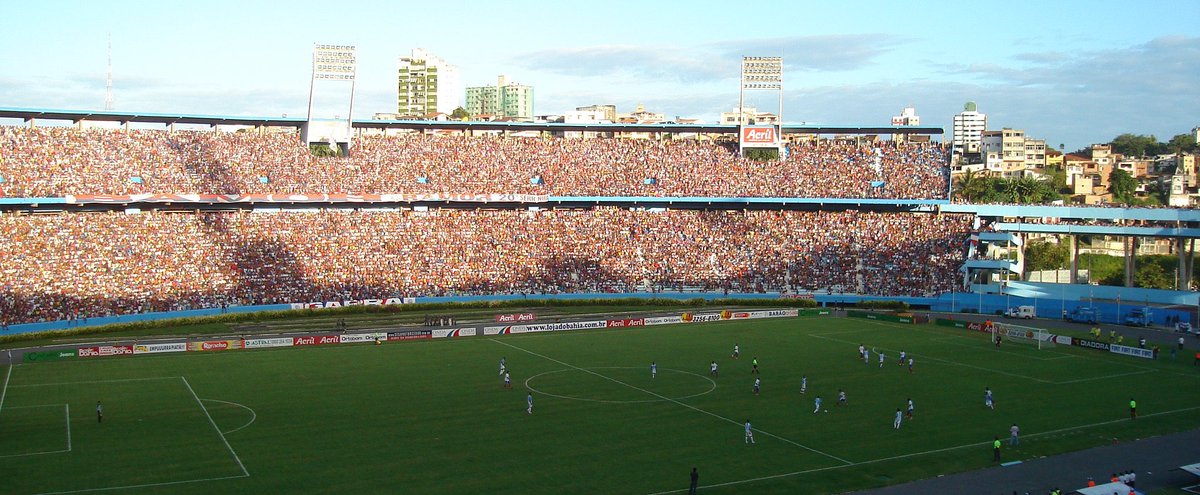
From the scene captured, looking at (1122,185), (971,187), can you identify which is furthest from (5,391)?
(1122,185)

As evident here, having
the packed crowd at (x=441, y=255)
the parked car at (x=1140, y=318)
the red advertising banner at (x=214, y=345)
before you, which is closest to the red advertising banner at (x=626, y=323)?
the packed crowd at (x=441, y=255)

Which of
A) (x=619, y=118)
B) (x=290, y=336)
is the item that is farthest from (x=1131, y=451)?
(x=619, y=118)

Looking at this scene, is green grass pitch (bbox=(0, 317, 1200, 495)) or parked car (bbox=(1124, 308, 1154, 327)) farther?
parked car (bbox=(1124, 308, 1154, 327))

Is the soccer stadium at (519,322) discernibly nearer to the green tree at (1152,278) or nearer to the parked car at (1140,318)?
the parked car at (1140,318)

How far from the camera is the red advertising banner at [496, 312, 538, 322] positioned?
70.9 meters

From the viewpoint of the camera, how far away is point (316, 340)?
201ft

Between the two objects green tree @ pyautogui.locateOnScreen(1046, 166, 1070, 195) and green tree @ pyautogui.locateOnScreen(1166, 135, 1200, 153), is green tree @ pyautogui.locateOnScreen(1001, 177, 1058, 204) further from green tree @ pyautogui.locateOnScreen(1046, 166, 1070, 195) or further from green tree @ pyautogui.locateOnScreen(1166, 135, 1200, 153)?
green tree @ pyautogui.locateOnScreen(1166, 135, 1200, 153)

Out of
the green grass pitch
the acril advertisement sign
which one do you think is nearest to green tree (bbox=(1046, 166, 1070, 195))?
the acril advertisement sign

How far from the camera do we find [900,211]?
300 feet

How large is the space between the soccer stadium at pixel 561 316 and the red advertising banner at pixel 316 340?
106mm

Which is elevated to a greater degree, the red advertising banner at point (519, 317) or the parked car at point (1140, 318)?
the parked car at point (1140, 318)

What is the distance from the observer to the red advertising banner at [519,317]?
233 ft

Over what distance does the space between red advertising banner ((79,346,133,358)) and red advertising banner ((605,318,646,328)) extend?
3136 centimetres

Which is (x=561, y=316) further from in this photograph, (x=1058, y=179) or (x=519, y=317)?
(x=1058, y=179)
